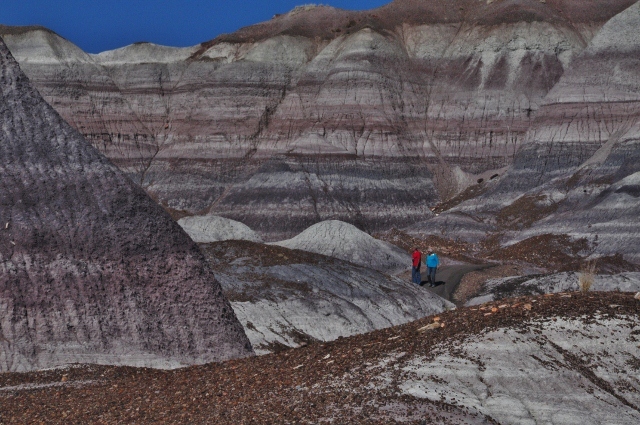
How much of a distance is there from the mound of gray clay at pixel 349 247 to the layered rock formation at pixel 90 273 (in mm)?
30550

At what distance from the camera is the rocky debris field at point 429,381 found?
10.7 m

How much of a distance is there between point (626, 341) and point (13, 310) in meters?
8.56

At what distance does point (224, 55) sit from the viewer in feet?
314

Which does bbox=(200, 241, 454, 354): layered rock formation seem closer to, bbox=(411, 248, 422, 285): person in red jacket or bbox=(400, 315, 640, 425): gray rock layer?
bbox=(411, 248, 422, 285): person in red jacket

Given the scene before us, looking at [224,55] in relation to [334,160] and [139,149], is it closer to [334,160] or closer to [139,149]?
[139,149]

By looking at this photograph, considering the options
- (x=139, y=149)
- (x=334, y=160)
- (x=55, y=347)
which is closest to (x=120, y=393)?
(x=55, y=347)

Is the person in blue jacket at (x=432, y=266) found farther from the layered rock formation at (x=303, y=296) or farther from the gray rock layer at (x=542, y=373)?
the gray rock layer at (x=542, y=373)

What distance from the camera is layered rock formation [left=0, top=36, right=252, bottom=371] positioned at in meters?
15.9

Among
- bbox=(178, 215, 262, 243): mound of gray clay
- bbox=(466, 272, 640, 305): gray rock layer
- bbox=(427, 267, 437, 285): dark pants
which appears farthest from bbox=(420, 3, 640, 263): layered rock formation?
bbox=(178, 215, 262, 243): mound of gray clay

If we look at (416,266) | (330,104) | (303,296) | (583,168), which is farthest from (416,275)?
(330,104)

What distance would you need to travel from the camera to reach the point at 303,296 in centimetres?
2877

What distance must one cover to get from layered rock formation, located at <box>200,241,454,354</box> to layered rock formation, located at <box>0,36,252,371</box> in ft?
24.7

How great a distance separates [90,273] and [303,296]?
42.7 feet

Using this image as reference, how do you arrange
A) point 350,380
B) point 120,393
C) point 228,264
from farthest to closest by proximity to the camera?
Result: point 228,264
point 120,393
point 350,380
